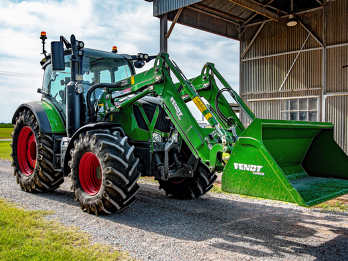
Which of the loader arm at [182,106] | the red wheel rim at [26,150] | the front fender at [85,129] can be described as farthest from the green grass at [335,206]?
the red wheel rim at [26,150]

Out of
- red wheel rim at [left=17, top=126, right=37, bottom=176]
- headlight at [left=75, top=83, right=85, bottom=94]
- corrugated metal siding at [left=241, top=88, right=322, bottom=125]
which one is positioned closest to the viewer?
headlight at [left=75, top=83, right=85, bottom=94]

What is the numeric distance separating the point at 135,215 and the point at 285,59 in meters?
11.7

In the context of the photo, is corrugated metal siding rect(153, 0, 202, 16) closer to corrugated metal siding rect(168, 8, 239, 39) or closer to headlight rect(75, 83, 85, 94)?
corrugated metal siding rect(168, 8, 239, 39)

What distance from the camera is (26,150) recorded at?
711cm

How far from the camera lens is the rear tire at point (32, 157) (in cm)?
621

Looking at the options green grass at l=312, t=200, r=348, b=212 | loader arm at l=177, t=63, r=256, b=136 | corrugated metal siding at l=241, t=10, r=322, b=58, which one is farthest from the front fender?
corrugated metal siding at l=241, t=10, r=322, b=58

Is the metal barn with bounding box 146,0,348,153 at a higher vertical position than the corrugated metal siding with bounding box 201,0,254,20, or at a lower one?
lower

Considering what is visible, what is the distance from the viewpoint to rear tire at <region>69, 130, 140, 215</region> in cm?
477

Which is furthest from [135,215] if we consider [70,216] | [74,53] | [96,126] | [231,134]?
[74,53]

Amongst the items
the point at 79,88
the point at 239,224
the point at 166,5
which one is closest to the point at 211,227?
the point at 239,224

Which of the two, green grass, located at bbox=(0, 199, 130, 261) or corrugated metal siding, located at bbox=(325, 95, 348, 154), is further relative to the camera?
corrugated metal siding, located at bbox=(325, 95, 348, 154)

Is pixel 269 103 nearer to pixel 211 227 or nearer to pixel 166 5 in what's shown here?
pixel 166 5

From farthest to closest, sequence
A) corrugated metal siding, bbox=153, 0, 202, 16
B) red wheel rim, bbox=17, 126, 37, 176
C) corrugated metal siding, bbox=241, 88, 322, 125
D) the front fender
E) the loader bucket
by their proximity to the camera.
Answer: corrugated metal siding, bbox=241, 88, 322, 125
corrugated metal siding, bbox=153, 0, 202, 16
red wheel rim, bbox=17, 126, 37, 176
the front fender
the loader bucket

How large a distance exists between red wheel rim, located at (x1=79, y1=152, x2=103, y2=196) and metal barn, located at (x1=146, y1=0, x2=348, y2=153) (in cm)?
841
